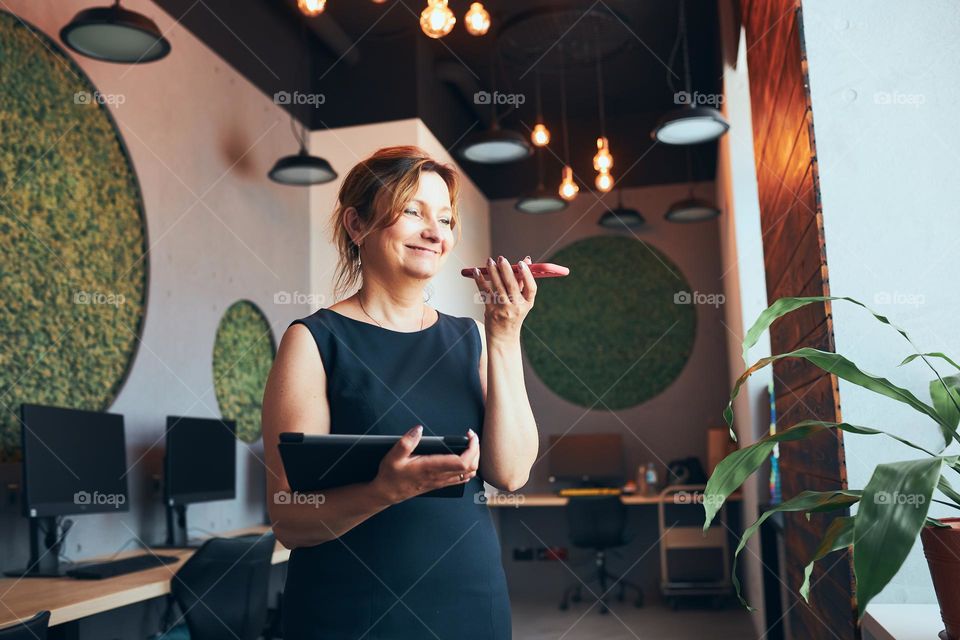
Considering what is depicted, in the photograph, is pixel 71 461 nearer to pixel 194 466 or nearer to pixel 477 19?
pixel 194 466

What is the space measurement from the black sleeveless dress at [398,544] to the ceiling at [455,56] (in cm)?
352

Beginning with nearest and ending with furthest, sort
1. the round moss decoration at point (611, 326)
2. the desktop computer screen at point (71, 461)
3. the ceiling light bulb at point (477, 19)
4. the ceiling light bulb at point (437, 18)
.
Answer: the ceiling light bulb at point (437, 18) < the desktop computer screen at point (71, 461) < the ceiling light bulb at point (477, 19) < the round moss decoration at point (611, 326)

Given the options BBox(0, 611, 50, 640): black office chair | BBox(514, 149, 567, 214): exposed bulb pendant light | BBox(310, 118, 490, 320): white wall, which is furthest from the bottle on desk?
BBox(0, 611, 50, 640): black office chair

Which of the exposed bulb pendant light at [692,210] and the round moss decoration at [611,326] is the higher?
the exposed bulb pendant light at [692,210]

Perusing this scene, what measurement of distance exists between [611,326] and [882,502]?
601 centimetres

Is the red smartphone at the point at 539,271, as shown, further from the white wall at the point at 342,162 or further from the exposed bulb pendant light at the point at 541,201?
the exposed bulb pendant light at the point at 541,201

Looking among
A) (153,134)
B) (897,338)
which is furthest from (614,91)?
(897,338)

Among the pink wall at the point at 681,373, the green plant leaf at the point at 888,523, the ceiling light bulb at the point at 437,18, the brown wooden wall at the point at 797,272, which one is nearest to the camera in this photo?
the green plant leaf at the point at 888,523

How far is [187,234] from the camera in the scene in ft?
13.6

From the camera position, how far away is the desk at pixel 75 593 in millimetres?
2264

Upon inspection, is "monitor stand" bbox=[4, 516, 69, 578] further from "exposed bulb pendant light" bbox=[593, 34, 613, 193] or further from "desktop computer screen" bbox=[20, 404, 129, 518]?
"exposed bulb pendant light" bbox=[593, 34, 613, 193]

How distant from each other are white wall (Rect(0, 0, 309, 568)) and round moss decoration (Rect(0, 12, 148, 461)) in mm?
91

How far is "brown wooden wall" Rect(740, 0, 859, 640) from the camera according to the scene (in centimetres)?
186

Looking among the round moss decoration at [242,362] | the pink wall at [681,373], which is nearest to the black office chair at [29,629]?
the round moss decoration at [242,362]
